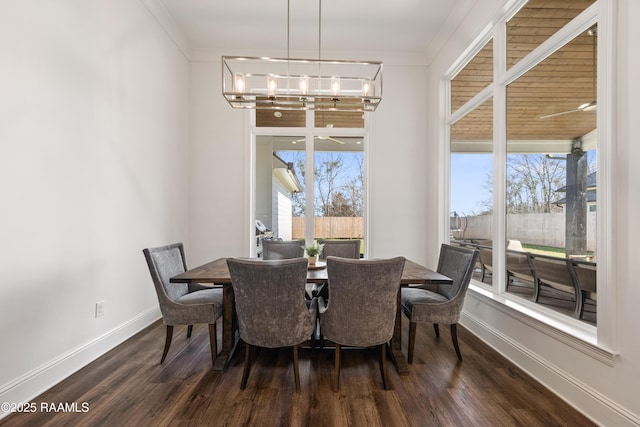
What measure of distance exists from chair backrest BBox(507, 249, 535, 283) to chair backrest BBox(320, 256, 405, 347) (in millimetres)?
1355

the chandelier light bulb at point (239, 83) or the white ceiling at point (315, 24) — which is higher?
the white ceiling at point (315, 24)

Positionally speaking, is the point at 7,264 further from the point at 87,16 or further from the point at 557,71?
the point at 557,71

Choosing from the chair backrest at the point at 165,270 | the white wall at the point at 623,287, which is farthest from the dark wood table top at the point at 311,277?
the white wall at the point at 623,287

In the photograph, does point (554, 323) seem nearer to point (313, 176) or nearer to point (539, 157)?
point (539, 157)

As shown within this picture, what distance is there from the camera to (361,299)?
1907 millimetres

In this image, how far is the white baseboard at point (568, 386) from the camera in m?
1.59

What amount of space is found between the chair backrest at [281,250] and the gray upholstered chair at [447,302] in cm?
130

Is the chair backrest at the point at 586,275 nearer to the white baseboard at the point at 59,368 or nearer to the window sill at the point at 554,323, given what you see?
the window sill at the point at 554,323

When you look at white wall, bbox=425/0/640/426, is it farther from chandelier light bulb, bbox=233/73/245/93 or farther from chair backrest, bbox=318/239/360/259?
chandelier light bulb, bbox=233/73/245/93

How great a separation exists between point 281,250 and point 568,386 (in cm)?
262

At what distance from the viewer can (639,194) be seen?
153 cm

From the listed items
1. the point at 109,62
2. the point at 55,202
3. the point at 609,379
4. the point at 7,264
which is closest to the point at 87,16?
the point at 109,62

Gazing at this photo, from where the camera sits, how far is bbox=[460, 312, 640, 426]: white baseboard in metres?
1.59

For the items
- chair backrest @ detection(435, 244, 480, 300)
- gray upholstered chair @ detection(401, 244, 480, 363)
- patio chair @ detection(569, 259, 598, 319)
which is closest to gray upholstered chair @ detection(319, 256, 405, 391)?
gray upholstered chair @ detection(401, 244, 480, 363)
